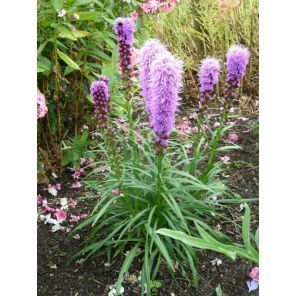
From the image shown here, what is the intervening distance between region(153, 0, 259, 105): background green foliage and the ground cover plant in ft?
3.21

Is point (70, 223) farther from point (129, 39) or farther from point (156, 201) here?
point (129, 39)

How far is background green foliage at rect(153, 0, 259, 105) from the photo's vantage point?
3.79m

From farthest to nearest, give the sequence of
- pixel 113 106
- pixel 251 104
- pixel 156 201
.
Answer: pixel 251 104 → pixel 113 106 → pixel 156 201

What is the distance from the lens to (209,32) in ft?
12.5

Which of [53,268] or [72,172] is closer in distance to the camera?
[53,268]

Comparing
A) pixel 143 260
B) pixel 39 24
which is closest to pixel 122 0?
pixel 39 24

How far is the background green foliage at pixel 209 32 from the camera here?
3789mm

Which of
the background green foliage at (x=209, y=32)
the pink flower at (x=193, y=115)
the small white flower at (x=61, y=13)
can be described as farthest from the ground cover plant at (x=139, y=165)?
the background green foliage at (x=209, y=32)

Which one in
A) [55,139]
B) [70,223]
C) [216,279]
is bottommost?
[216,279]

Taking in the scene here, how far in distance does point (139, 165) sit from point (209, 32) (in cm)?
204

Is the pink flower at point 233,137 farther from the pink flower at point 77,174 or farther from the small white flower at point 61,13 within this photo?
the small white flower at point 61,13

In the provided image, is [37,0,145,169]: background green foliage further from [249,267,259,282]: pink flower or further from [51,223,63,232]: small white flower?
[249,267,259,282]: pink flower

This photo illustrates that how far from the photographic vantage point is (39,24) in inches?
95.7

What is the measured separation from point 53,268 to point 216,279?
0.73 m
